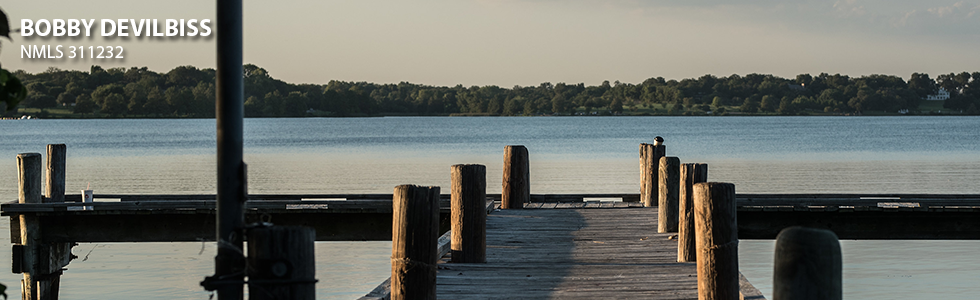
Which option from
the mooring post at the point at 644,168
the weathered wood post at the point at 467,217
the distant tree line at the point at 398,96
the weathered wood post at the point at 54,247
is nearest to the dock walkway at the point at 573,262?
the weathered wood post at the point at 467,217

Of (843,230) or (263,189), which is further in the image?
(263,189)

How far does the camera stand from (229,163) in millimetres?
4012

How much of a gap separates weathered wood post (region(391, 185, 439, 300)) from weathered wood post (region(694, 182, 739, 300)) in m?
1.97

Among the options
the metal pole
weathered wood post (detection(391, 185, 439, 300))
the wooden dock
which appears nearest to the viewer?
the metal pole

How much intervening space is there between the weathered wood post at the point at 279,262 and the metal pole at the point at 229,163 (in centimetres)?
17

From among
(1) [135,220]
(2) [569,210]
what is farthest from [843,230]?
(1) [135,220]

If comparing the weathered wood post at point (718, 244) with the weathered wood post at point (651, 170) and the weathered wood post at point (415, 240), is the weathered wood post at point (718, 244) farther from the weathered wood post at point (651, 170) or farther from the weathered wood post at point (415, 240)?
the weathered wood post at point (651, 170)

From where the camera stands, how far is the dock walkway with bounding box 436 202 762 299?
24.4ft

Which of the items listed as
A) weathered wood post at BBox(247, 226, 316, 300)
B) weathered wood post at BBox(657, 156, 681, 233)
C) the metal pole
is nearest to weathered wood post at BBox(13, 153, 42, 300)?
weathered wood post at BBox(657, 156, 681, 233)

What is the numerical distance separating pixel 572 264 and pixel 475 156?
50240 mm

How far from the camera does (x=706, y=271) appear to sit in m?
6.45

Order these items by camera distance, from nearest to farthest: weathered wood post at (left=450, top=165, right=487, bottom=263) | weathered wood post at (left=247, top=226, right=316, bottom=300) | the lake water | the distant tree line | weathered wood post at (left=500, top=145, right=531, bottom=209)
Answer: weathered wood post at (left=247, top=226, right=316, bottom=300)
weathered wood post at (left=450, top=165, right=487, bottom=263)
weathered wood post at (left=500, top=145, right=531, bottom=209)
the lake water
the distant tree line

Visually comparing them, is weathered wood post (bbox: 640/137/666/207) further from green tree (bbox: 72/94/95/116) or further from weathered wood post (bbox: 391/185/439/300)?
green tree (bbox: 72/94/95/116)

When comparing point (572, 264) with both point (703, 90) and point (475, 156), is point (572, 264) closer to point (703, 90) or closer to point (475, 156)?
point (475, 156)
